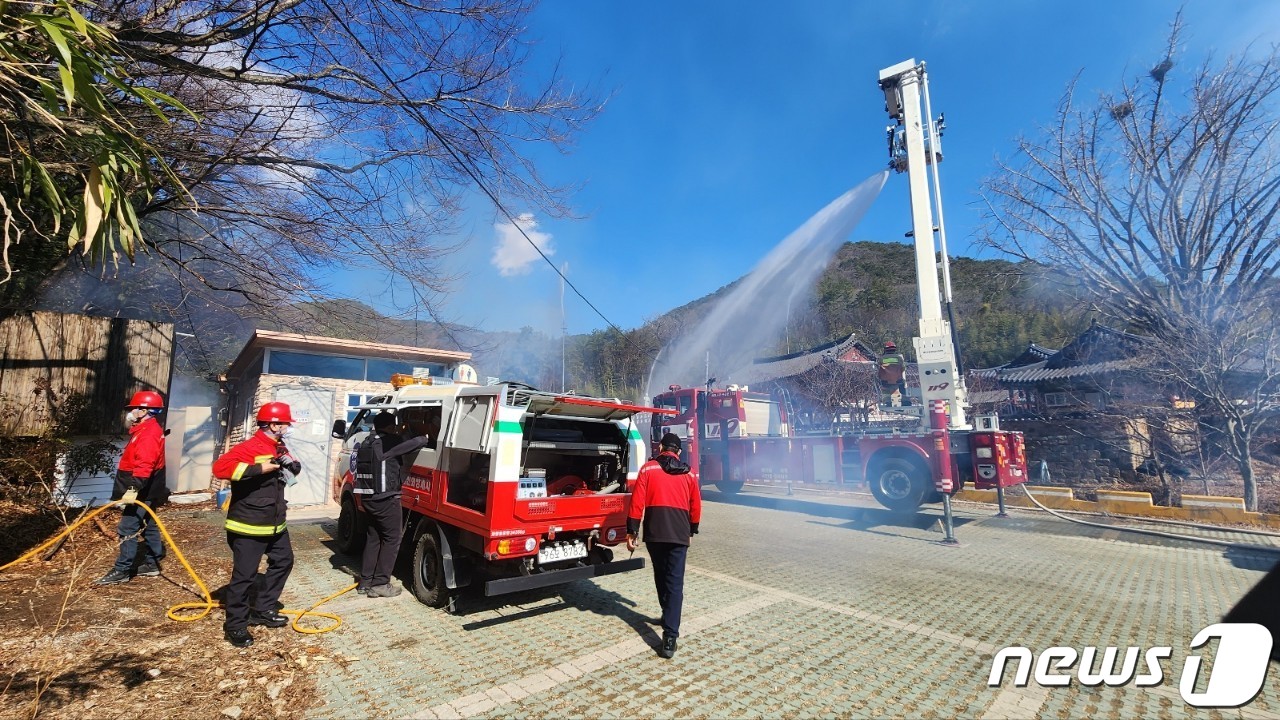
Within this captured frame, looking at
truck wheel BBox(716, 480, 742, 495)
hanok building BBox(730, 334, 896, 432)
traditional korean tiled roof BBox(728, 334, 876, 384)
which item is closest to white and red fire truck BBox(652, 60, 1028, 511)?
truck wheel BBox(716, 480, 742, 495)

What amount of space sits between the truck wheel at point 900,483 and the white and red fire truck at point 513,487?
6676mm

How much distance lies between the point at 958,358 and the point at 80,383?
1540cm

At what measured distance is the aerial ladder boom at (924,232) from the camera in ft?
31.9

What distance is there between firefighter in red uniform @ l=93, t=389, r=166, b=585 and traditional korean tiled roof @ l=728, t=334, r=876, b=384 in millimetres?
27639

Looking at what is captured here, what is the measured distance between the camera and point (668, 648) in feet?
13.3

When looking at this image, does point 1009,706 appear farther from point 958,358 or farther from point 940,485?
point 958,358

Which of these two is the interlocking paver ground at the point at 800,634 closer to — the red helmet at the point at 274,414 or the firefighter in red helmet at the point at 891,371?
the red helmet at the point at 274,414

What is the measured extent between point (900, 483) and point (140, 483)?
1137 centimetres

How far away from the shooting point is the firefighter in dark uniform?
17.3 feet

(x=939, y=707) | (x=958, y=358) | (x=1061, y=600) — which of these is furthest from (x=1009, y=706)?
(x=958, y=358)

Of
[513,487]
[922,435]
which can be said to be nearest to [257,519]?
[513,487]

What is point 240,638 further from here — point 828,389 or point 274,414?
point 828,389

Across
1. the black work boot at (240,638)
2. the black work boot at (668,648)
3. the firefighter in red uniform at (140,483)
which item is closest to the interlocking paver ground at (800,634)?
the black work boot at (668,648)

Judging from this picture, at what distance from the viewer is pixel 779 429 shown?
51.2 ft
